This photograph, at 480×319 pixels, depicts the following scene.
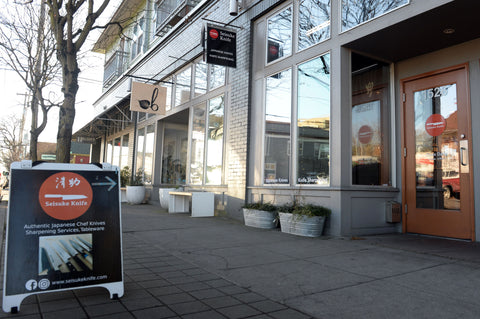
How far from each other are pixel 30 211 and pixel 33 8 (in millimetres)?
11569

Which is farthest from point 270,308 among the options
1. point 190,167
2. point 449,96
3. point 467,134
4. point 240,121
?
point 190,167

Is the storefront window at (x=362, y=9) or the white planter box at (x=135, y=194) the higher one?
the storefront window at (x=362, y=9)

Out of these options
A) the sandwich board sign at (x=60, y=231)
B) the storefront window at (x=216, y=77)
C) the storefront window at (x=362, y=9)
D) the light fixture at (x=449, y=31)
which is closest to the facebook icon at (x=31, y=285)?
the sandwich board sign at (x=60, y=231)

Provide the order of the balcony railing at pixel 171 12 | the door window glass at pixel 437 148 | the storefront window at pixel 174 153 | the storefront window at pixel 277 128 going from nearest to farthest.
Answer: the door window glass at pixel 437 148 → the storefront window at pixel 277 128 → the balcony railing at pixel 171 12 → the storefront window at pixel 174 153

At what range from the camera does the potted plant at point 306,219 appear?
5.93 meters

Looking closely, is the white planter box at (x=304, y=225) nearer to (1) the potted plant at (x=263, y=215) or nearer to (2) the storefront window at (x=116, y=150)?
(1) the potted plant at (x=263, y=215)

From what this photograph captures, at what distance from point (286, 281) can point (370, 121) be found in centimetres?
420

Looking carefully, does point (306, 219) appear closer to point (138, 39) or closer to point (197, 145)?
point (197, 145)

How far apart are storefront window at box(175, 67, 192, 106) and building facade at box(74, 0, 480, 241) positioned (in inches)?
108

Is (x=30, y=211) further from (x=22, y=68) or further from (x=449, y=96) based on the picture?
(x=22, y=68)

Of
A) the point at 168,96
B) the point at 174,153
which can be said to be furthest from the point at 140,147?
the point at 168,96

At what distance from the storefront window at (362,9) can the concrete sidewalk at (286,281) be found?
11.7ft

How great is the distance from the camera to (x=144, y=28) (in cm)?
1706

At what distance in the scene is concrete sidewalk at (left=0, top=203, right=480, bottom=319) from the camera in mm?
2686
